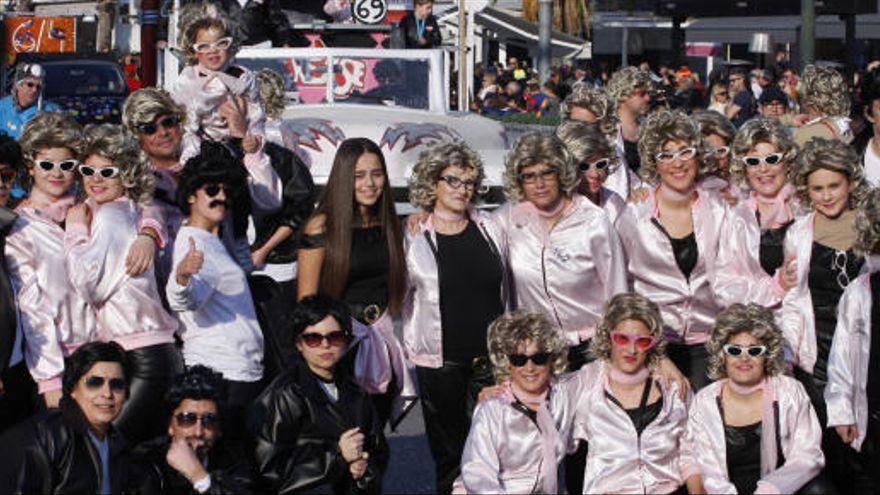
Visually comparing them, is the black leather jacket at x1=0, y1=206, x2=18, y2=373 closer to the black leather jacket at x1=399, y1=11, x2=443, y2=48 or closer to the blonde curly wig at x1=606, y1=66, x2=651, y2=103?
the blonde curly wig at x1=606, y1=66, x2=651, y2=103

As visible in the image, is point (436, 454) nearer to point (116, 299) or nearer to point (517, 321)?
point (517, 321)

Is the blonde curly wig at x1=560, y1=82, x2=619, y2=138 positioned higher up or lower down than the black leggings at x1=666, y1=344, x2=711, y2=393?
higher up

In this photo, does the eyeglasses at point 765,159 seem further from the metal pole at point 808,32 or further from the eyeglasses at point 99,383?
the metal pole at point 808,32

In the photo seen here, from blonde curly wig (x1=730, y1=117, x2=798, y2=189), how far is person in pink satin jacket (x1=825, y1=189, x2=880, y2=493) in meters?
0.88

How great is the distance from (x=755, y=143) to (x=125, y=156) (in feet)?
9.12

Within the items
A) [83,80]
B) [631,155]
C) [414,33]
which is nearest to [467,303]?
[631,155]

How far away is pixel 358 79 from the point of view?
15109mm

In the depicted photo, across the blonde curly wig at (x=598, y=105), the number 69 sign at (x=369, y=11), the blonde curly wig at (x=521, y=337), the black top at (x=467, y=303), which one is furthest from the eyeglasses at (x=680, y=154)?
the number 69 sign at (x=369, y=11)

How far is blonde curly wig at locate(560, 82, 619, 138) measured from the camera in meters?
9.34

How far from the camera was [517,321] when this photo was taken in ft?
23.7

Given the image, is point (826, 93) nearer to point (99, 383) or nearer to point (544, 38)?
point (99, 383)

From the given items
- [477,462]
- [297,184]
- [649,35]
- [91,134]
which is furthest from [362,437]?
[649,35]

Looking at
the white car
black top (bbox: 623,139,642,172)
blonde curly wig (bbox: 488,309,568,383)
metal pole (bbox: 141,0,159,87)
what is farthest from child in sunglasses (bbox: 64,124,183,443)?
metal pole (bbox: 141,0,159,87)

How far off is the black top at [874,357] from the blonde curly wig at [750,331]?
1.14 feet
